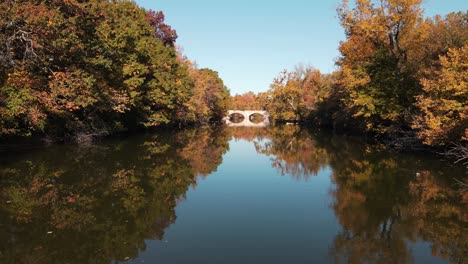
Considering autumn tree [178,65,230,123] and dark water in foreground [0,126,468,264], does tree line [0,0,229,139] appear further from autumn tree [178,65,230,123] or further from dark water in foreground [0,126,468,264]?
autumn tree [178,65,230,123]

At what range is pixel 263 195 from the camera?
569 inches

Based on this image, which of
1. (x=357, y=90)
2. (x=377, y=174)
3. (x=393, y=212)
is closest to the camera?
(x=393, y=212)

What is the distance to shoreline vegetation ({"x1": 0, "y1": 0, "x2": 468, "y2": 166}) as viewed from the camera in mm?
20094

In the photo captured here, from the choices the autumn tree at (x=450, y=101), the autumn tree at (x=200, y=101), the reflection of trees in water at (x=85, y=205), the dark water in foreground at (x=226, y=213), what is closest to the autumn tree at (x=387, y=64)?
the autumn tree at (x=450, y=101)

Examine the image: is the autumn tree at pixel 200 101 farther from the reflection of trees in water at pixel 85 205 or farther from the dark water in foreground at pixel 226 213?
the dark water in foreground at pixel 226 213

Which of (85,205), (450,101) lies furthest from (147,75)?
(85,205)

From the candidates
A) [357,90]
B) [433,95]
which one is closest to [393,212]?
[433,95]

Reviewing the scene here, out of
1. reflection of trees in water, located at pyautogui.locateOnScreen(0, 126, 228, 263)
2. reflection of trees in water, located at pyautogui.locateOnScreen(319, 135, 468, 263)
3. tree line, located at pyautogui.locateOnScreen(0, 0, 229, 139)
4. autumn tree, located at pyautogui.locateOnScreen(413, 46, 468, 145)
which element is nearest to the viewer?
reflection of trees in water, located at pyautogui.locateOnScreen(0, 126, 228, 263)

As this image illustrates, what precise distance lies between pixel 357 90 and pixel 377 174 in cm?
1647

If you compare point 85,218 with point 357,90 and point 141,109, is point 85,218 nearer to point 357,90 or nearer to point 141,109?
point 357,90

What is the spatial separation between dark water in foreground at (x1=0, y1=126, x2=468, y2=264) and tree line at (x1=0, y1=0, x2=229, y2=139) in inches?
144

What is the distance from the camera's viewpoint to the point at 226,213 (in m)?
11.7

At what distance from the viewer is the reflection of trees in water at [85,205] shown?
8102mm

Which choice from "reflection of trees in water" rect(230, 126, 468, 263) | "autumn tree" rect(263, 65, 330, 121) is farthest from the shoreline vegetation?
"autumn tree" rect(263, 65, 330, 121)
